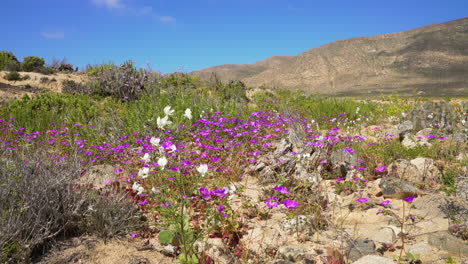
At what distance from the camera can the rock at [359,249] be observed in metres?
2.38

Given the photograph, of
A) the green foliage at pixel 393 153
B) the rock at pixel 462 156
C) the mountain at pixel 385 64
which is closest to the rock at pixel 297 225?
the green foliage at pixel 393 153

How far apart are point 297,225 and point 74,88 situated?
480 inches

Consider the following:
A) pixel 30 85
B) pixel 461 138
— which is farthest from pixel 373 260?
pixel 30 85

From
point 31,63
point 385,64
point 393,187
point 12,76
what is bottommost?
→ point 393,187

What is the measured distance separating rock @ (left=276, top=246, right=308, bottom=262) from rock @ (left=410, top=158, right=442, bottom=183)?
2296 mm

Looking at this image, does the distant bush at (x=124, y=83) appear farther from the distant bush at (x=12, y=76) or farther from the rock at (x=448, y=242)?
the rock at (x=448, y=242)

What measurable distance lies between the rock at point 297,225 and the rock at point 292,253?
1.10 feet

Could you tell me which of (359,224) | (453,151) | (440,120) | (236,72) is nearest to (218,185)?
(359,224)

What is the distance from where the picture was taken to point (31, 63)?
55.5ft

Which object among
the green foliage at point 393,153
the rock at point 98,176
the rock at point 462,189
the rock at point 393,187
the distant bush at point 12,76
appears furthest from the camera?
the distant bush at point 12,76

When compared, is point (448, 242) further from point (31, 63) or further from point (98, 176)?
point (31, 63)

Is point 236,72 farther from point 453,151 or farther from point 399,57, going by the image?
point 453,151

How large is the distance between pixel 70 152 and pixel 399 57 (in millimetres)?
64891

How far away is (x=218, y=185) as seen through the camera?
3.46 m
